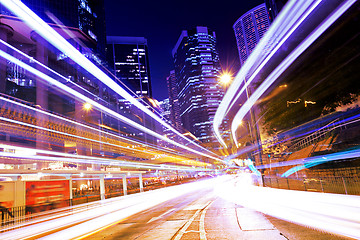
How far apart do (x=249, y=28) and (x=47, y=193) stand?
5795 inches

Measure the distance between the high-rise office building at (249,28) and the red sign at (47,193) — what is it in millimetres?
125670

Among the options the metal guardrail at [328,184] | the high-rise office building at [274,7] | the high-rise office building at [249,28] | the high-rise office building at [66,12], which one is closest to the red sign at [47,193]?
the metal guardrail at [328,184]

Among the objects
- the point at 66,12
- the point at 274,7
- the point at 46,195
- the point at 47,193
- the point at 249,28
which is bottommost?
the point at 46,195

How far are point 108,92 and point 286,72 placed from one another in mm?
98676

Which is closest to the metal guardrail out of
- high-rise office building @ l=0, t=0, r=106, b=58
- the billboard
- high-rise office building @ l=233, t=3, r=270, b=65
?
the billboard

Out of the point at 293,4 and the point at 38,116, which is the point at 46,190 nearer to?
the point at 293,4

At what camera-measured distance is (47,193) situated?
17.9 meters

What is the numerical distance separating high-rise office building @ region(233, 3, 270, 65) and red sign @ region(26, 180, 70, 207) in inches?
4948

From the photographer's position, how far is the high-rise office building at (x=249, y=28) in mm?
135738

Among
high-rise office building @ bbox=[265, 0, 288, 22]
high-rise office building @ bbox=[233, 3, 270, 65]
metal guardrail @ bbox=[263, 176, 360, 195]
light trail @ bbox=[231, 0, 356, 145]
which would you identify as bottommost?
metal guardrail @ bbox=[263, 176, 360, 195]

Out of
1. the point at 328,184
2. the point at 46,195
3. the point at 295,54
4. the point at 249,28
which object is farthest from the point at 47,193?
the point at 249,28

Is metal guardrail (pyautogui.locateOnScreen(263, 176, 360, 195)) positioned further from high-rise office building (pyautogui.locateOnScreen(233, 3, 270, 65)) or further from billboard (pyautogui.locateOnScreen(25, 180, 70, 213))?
high-rise office building (pyautogui.locateOnScreen(233, 3, 270, 65))

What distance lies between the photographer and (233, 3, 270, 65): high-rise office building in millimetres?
135738

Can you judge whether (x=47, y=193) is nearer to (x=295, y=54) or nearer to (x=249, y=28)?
(x=295, y=54)
